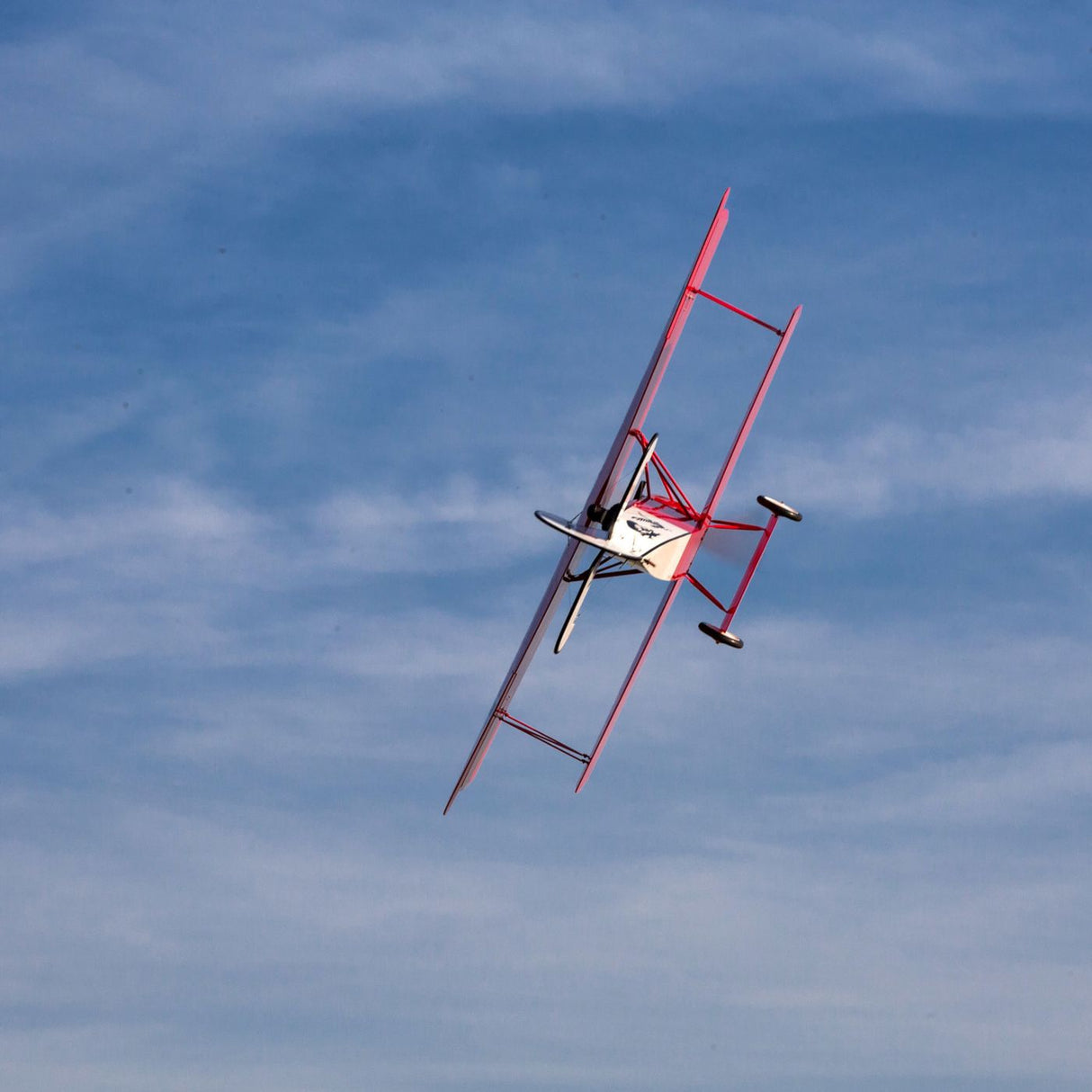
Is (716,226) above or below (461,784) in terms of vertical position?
above

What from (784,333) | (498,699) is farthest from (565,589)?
(784,333)

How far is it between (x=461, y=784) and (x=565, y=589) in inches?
298

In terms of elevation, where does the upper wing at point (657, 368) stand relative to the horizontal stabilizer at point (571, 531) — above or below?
above

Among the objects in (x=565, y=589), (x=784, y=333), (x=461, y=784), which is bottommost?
(x=461, y=784)

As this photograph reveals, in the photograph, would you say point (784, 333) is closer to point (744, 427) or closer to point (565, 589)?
point (744, 427)

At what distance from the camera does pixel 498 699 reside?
77.1m

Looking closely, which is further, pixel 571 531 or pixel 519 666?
pixel 519 666

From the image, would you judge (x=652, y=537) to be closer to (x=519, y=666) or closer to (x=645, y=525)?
(x=645, y=525)

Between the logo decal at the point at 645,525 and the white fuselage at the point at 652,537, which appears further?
the logo decal at the point at 645,525

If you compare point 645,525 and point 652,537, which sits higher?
point 645,525

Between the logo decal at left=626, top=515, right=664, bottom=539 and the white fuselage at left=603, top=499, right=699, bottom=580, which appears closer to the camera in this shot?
the white fuselage at left=603, top=499, right=699, bottom=580

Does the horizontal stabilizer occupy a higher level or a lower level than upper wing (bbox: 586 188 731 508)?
lower

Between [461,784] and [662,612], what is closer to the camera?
[662,612]

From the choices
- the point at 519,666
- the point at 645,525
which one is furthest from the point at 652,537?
the point at 519,666
